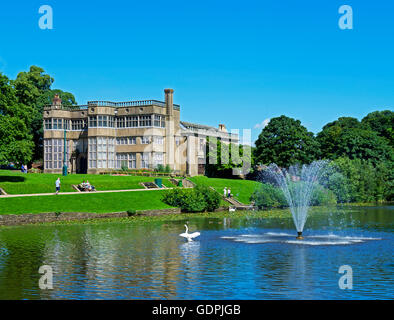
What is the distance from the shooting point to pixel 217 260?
2520 centimetres

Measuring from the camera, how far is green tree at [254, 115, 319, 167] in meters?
85.6

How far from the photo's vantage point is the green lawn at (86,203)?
150 ft

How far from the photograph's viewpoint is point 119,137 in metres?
82.4

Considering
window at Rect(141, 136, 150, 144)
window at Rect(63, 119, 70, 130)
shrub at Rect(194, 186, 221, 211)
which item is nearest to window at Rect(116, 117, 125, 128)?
window at Rect(141, 136, 150, 144)

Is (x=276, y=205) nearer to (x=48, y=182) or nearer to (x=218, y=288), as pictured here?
(x=48, y=182)

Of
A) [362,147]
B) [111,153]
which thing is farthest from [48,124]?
[362,147]

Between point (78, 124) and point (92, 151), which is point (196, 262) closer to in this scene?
point (92, 151)

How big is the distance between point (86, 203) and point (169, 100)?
3520 centimetres

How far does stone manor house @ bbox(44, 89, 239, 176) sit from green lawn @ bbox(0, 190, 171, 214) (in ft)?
73.6

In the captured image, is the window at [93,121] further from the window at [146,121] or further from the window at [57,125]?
the window at [146,121]

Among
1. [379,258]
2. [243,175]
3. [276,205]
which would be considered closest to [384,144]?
[243,175]
